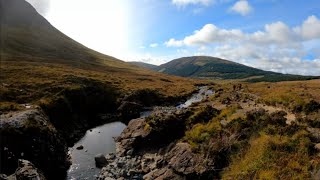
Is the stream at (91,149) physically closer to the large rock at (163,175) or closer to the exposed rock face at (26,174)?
the large rock at (163,175)

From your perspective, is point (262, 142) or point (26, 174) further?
point (262, 142)

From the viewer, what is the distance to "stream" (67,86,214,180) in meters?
41.1

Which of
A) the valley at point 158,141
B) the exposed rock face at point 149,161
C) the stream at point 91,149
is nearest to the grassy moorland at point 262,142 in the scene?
the valley at point 158,141

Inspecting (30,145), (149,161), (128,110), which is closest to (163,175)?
(149,161)

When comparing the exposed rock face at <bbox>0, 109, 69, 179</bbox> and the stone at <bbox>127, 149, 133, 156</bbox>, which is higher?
the exposed rock face at <bbox>0, 109, 69, 179</bbox>

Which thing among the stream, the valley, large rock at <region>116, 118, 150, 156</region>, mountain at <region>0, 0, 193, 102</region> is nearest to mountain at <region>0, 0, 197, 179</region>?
the valley

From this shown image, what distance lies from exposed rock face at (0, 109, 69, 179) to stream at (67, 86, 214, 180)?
1.72m

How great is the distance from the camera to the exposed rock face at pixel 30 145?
3662cm

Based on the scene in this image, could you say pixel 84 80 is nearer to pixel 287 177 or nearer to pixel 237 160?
pixel 237 160

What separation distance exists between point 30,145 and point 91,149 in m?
13.0

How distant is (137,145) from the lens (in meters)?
49.7

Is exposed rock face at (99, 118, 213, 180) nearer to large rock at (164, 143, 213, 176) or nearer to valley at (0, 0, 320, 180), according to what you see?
large rock at (164, 143, 213, 176)

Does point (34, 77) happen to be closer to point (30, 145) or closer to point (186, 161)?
point (30, 145)

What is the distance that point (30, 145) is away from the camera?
3959 centimetres
